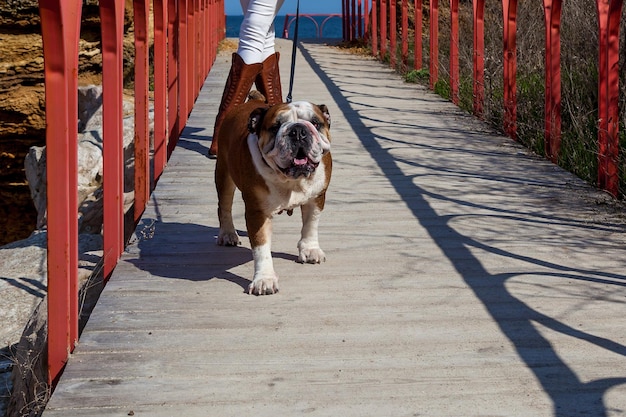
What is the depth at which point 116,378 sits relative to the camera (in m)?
3.84

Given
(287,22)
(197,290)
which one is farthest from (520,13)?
(287,22)

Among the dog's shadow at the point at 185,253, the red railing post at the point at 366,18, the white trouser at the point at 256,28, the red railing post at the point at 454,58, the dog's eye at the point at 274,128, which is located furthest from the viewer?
the red railing post at the point at 366,18

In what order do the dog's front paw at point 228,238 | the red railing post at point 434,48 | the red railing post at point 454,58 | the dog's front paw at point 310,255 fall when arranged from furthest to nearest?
the red railing post at point 434,48 → the red railing post at point 454,58 → the dog's front paw at point 228,238 → the dog's front paw at point 310,255

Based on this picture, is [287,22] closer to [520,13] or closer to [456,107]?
[520,13]

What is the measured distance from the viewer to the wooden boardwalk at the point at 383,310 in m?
3.66

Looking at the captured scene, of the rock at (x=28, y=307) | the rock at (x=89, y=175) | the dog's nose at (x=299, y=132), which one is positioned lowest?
the rock at (x=28, y=307)

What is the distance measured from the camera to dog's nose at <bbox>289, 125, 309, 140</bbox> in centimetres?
459

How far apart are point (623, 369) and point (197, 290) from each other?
1973 millimetres

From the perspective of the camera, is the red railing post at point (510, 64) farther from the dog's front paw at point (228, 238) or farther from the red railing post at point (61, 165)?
the red railing post at point (61, 165)

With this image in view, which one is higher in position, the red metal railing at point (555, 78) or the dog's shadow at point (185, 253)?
the red metal railing at point (555, 78)

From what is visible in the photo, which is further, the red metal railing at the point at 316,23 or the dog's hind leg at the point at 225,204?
the red metal railing at the point at 316,23

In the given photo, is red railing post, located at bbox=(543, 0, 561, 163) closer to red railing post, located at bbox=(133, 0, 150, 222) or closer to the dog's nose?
red railing post, located at bbox=(133, 0, 150, 222)

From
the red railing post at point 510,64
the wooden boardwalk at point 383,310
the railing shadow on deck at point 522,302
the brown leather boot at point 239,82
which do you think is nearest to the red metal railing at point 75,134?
the wooden boardwalk at point 383,310

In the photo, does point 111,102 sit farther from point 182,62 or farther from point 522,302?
point 182,62
